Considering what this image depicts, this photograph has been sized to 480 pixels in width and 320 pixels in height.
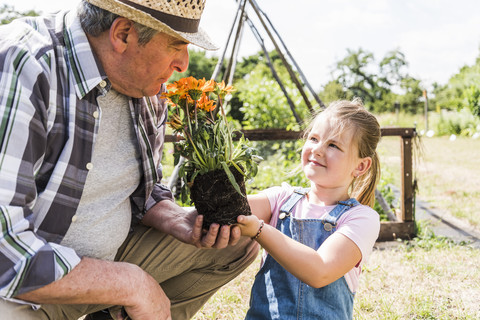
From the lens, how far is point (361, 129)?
6.49 feet

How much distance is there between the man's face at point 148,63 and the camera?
1.61m

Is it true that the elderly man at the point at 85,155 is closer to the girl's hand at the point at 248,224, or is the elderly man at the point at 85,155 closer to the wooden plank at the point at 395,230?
the girl's hand at the point at 248,224

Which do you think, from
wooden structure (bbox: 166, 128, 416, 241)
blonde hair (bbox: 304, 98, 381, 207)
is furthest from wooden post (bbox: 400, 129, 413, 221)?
blonde hair (bbox: 304, 98, 381, 207)

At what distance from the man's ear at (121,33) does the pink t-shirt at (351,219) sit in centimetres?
93

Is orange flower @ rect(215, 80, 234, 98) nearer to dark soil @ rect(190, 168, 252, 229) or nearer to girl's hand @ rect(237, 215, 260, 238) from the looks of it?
dark soil @ rect(190, 168, 252, 229)

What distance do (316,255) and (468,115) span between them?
1899 centimetres

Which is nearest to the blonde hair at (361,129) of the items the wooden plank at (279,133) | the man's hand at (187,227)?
the man's hand at (187,227)

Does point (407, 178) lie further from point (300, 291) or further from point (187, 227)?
point (187, 227)

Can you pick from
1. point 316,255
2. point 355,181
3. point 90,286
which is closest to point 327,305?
point 316,255

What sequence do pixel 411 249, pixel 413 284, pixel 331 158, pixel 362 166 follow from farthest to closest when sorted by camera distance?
pixel 411 249, pixel 413 284, pixel 362 166, pixel 331 158

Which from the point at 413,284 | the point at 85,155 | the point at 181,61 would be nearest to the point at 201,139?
the point at 181,61

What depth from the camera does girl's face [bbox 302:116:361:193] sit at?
191cm

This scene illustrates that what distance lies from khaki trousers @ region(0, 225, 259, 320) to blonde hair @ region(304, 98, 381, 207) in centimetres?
60

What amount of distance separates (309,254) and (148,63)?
0.91 metres
